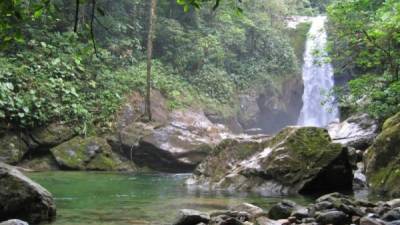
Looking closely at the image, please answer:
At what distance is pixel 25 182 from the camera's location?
6949 millimetres

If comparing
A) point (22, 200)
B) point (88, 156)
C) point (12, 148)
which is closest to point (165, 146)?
point (88, 156)

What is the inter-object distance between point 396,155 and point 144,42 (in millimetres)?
18033

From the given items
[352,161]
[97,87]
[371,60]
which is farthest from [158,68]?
[352,161]

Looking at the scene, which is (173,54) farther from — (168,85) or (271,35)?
(271,35)

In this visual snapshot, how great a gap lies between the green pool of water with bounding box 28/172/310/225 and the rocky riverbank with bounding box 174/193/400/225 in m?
0.61

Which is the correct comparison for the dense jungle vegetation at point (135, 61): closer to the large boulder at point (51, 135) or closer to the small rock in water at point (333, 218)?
the large boulder at point (51, 135)

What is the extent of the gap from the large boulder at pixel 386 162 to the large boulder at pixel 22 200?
19.5 ft

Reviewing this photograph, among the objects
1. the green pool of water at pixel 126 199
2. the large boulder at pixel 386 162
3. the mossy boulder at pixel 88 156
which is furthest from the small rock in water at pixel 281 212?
the mossy boulder at pixel 88 156

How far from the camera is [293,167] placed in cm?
1057

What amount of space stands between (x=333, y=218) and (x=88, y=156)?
36.9 ft

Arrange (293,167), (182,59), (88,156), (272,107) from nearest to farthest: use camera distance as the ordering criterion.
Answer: (293,167), (88,156), (182,59), (272,107)

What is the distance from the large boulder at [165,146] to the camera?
16859mm

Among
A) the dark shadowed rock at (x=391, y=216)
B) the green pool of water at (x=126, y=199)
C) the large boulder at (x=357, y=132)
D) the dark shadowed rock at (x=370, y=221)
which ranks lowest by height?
the green pool of water at (x=126, y=199)

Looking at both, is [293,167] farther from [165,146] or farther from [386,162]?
[165,146]
